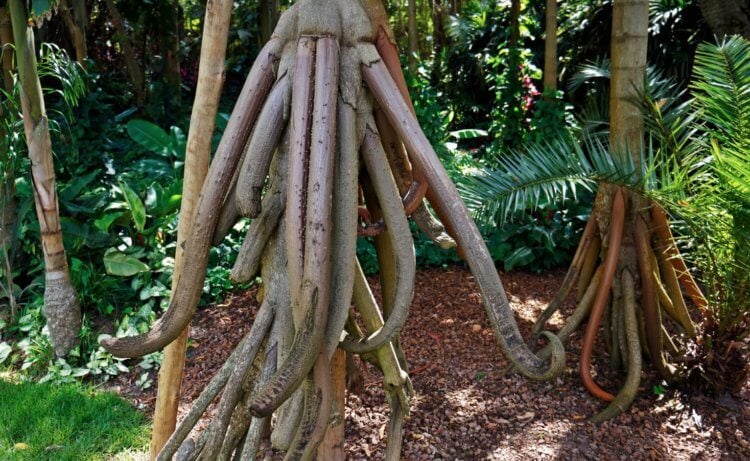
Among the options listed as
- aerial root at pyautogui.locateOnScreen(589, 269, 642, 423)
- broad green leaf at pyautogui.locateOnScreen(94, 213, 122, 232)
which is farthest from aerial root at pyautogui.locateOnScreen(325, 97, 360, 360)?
broad green leaf at pyautogui.locateOnScreen(94, 213, 122, 232)

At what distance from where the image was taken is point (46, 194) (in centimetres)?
406

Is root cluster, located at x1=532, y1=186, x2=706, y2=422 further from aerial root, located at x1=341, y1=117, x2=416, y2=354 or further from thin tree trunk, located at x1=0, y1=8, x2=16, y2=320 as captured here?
thin tree trunk, located at x1=0, y1=8, x2=16, y2=320

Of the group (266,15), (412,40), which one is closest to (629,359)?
(412,40)

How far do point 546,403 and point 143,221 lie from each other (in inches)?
130

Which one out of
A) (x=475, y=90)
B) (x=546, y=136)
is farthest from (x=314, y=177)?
(x=475, y=90)

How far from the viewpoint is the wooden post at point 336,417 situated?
192 centimetres

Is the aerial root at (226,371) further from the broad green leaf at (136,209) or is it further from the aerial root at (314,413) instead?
the broad green leaf at (136,209)

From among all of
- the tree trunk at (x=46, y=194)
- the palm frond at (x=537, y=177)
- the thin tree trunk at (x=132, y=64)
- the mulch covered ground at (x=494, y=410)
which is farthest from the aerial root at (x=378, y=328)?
the thin tree trunk at (x=132, y=64)

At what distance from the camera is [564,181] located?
333 centimetres

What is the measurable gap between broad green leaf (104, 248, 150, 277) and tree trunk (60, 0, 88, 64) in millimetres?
4104

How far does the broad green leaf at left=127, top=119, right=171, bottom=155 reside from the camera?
662cm

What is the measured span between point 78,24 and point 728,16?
313 inches

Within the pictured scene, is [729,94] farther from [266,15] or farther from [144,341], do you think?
[266,15]

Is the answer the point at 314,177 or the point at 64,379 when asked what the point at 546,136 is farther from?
the point at 314,177
